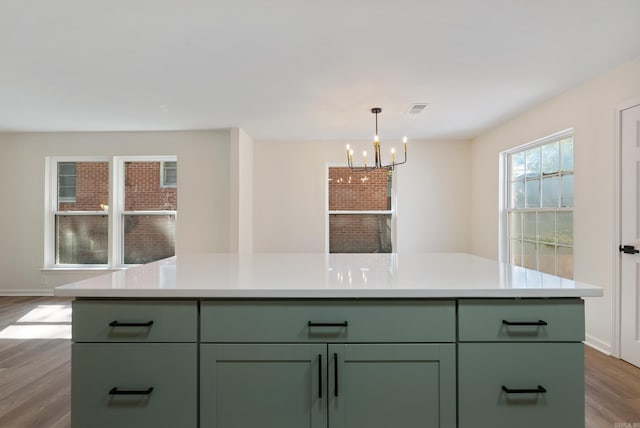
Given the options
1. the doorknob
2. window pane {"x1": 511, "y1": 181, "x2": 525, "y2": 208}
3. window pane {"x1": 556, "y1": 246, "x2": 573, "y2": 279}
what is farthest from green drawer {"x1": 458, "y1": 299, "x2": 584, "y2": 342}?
window pane {"x1": 511, "y1": 181, "x2": 525, "y2": 208}

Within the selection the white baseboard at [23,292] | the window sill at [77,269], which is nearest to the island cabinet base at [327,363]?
the window sill at [77,269]

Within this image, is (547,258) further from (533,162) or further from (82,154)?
(82,154)

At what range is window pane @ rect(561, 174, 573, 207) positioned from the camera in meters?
3.54

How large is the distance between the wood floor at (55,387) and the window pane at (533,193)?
168 centimetres

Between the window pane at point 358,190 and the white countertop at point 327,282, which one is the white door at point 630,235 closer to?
the white countertop at point 327,282

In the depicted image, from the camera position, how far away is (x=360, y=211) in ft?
19.4

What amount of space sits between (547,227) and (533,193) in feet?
1.59

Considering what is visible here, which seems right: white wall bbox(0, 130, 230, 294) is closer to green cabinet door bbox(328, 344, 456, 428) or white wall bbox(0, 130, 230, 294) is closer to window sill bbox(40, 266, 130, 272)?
window sill bbox(40, 266, 130, 272)

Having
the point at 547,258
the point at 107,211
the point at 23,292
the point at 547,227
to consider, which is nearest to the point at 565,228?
the point at 547,227

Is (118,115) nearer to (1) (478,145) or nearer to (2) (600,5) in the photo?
(2) (600,5)

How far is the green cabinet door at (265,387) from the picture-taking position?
1284mm

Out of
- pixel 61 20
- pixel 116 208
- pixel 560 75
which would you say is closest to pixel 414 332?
pixel 61 20

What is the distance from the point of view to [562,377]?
1.28 meters

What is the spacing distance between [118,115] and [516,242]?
17.2ft
